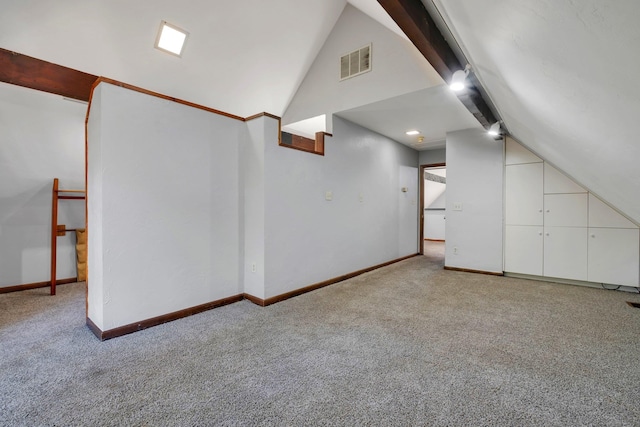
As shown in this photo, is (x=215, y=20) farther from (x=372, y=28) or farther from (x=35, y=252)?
(x=35, y=252)

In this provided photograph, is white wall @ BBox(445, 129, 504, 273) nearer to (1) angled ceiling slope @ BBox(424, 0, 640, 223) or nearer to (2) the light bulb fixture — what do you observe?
(1) angled ceiling slope @ BBox(424, 0, 640, 223)

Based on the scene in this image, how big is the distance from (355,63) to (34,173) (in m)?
4.23

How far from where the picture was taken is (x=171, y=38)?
9.62ft

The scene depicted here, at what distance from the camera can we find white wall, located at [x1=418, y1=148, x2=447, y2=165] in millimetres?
5750

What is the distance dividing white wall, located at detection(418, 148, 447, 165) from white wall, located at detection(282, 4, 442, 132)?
304cm

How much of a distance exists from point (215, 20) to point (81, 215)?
3.18 m

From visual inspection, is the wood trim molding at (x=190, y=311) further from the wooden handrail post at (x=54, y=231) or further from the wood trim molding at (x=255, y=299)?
the wooden handrail post at (x=54, y=231)

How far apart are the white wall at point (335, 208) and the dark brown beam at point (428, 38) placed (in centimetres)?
161

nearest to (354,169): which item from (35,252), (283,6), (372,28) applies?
(372,28)

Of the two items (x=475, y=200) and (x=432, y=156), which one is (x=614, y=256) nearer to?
(x=475, y=200)

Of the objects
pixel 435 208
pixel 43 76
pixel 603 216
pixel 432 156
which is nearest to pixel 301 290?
pixel 43 76

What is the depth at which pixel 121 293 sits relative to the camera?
87.9 inches

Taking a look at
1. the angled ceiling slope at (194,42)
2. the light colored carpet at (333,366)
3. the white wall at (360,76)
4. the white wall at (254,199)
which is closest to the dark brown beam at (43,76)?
the angled ceiling slope at (194,42)

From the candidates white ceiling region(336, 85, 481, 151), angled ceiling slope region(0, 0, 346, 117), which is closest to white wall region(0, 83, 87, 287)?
angled ceiling slope region(0, 0, 346, 117)
